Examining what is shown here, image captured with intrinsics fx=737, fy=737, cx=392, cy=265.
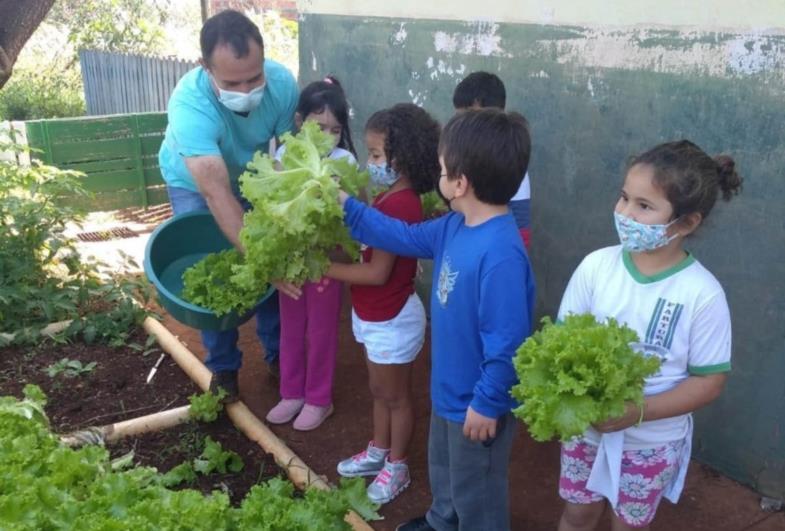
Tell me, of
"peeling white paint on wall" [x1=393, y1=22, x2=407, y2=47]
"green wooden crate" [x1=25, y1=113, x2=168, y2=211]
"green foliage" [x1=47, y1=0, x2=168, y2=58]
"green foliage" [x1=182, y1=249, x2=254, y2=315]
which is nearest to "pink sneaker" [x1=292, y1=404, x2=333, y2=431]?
"green foliage" [x1=182, y1=249, x2=254, y2=315]

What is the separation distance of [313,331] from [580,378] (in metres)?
2.24

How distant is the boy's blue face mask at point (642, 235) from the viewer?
2455 mm

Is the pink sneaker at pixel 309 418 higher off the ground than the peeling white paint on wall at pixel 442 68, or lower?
lower

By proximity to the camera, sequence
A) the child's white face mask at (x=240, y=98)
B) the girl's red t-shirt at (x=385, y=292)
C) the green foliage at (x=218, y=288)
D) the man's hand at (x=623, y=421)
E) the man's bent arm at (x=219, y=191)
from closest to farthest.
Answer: the man's hand at (x=623, y=421) → the girl's red t-shirt at (x=385, y=292) → the green foliage at (x=218, y=288) → the man's bent arm at (x=219, y=191) → the child's white face mask at (x=240, y=98)

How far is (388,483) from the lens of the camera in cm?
375

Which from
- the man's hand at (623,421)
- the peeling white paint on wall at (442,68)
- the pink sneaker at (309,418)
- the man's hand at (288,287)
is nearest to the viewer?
the man's hand at (623,421)

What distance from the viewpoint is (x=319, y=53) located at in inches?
259

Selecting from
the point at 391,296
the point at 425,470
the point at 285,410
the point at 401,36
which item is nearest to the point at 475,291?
the point at 391,296

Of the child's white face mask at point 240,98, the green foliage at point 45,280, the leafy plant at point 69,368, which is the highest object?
the child's white face mask at point 240,98

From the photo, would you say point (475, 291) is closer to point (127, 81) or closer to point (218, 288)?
point (218, 288)

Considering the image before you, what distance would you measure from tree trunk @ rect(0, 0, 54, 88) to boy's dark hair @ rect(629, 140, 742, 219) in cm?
522

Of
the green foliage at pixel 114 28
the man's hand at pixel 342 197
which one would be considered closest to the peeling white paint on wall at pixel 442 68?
the man's hand at pixel 342 197

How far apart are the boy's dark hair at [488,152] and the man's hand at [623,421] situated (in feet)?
2.88

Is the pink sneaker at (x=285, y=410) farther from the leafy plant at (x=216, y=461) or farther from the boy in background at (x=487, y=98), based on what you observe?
the boy in background at (x=487, y=98)
